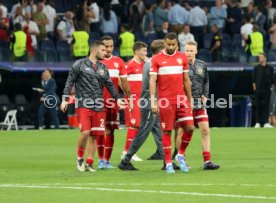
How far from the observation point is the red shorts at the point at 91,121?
57.0 ft

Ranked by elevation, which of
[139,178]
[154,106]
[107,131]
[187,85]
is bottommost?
[139,178]

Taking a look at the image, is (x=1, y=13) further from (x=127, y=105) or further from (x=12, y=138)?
(x=127, y=105)

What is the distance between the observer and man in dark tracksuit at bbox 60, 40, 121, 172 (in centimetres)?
1744

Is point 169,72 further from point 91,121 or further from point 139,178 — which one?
point 139,178

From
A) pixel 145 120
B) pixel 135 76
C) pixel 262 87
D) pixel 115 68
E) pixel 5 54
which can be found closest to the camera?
pixel 145 120

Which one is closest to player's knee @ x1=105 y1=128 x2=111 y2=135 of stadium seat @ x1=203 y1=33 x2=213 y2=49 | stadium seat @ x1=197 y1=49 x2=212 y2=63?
stadium seat @ x1=197 y1=49 x2=212 y2=63

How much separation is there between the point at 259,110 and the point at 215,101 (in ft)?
6.16

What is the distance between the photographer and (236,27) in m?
37.8

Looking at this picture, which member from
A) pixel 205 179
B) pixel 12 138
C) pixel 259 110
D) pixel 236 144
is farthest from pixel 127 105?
pixel 259 110

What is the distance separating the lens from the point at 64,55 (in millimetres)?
34875

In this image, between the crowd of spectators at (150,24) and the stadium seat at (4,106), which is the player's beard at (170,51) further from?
the stadium seat at (4,106)

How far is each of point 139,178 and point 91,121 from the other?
153 cm

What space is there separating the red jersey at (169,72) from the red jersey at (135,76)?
279cm

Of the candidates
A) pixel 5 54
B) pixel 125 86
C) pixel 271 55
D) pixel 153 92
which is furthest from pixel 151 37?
pixel 153 92
